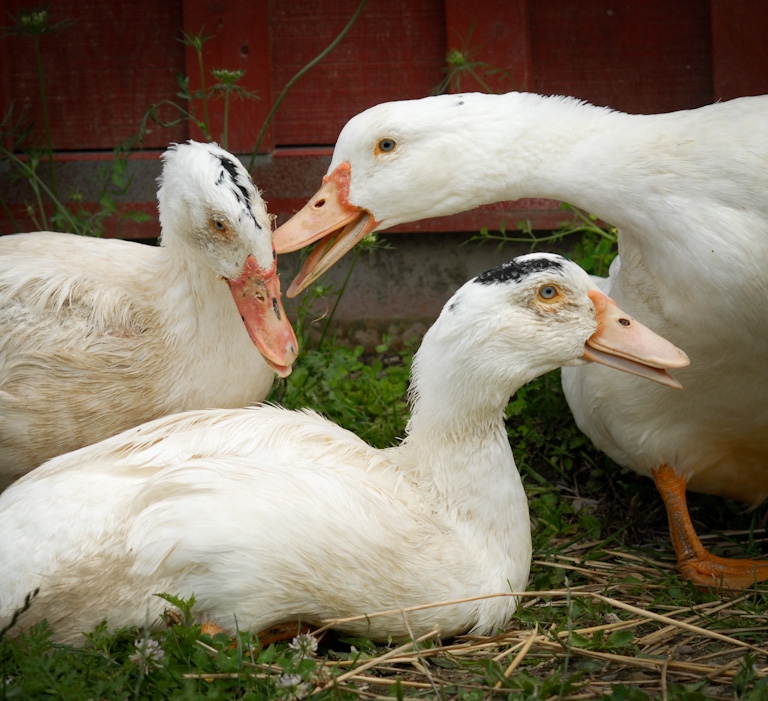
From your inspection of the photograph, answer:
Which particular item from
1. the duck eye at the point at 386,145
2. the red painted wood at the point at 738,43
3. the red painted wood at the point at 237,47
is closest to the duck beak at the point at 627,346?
the duck eye at the point at 386,145

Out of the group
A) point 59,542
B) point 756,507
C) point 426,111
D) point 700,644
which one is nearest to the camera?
point 59,542

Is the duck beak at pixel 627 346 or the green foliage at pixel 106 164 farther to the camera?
the green foliage at pixel 106 164

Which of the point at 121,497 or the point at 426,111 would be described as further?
the point at 426,111

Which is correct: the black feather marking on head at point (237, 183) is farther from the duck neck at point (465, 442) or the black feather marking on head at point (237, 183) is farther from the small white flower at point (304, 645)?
the small white flower at point (304, 645)

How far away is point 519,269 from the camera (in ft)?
10.6

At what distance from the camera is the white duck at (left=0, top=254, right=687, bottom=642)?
2.98 m

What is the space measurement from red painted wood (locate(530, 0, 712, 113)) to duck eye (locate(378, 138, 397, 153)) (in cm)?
206

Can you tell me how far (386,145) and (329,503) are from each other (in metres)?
1.29

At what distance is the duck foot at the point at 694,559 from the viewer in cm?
379

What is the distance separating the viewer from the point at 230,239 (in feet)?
11.9

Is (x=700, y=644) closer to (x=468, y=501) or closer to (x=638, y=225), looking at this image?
(x=468, y=501)

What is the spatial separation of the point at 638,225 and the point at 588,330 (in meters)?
0.39

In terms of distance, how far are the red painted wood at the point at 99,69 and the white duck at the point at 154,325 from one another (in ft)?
5.44

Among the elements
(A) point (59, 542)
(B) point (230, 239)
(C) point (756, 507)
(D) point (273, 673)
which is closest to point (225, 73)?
(B) point (230, 239)
